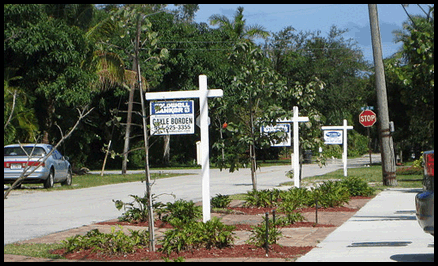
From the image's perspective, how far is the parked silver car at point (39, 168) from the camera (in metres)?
24.4

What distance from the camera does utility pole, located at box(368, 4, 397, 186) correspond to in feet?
76.3

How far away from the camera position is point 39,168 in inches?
954

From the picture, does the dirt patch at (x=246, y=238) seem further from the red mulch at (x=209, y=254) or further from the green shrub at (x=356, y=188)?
the green shrub at (x=356, y=188)

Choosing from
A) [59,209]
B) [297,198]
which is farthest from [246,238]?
[59,209]

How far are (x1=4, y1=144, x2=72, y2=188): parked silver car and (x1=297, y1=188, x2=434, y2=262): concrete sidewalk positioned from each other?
12.7 metres

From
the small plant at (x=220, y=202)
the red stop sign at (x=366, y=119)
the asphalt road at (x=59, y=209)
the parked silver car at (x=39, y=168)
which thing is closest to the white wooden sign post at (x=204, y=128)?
the asphalt road at (x=59, y=209)

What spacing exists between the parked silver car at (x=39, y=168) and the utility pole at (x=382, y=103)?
417 inches

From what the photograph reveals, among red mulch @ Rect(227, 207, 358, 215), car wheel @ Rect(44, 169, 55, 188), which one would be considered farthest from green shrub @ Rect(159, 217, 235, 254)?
car wheel @ Rect(44, 169, 55, 188)

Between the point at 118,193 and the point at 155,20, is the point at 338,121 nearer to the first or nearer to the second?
the point at 155,20

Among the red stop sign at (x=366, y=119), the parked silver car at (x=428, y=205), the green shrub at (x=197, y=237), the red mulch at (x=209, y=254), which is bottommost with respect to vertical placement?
the red mulch at (x=209, y=254)

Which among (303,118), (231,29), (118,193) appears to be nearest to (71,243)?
(303,118)

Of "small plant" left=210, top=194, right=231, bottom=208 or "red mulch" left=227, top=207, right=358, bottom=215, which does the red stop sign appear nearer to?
"red mulch" left=227, top=207, right=358, bottom=215

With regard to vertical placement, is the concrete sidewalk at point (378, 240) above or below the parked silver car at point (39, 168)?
below

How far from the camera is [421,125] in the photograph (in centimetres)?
4388
